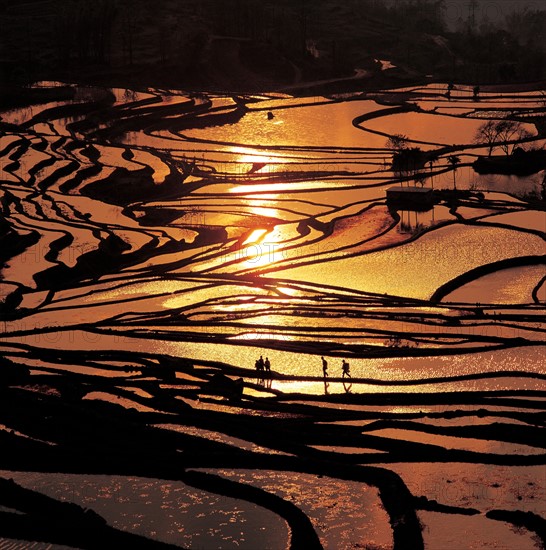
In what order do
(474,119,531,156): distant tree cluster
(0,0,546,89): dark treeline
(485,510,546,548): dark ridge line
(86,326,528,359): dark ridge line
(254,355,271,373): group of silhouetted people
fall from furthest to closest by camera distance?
1. (0,0,546,89): dark treeline
2. (474,119,531,156): distant tree cluster
3. (86,326,528,359): dark ridge line
4. (254,355,271,373): group of silhouetted people
5. (485,510,546,548): dark ridge line

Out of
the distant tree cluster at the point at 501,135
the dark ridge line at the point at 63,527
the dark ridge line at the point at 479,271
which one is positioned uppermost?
the distant tree cluster at the point at 501,135

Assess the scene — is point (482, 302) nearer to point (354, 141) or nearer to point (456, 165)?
point (456, 165)

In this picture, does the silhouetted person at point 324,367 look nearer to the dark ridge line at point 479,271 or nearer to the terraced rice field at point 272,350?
the terraced rice field at point 272,350

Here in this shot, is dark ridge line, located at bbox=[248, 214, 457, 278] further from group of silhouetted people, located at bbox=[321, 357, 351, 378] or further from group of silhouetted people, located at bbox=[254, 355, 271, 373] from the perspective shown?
group of silhouetted people, located at bbox=[321, 357, 351, 378]

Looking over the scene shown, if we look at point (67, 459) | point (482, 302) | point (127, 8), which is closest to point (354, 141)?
point (482, 302)

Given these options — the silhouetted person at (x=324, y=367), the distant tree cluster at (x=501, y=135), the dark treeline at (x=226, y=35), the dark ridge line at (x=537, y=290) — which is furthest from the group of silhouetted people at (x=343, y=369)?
the dark treeline at (x=226, y=35)

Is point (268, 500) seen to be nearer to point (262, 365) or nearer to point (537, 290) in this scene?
point (262, 365)

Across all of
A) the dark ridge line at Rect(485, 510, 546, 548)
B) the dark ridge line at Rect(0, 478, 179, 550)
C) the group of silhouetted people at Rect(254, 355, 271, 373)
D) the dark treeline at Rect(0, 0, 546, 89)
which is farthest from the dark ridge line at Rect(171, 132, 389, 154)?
the dark ridge line at Rect(0, 478, 179, 550)
